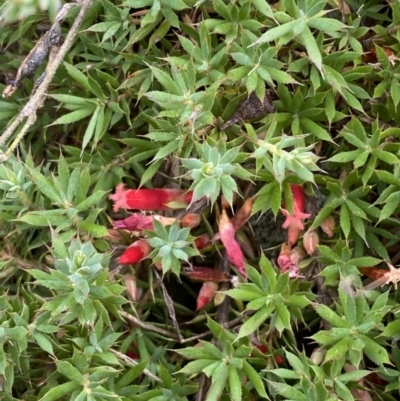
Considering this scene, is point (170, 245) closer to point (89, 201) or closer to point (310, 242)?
point (89, 201)

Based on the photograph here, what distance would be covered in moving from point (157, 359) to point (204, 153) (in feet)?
2.42

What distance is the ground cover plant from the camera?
1.56 meters

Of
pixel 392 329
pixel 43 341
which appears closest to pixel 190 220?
pixel 43 341

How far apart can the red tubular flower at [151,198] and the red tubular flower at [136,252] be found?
0.38ft

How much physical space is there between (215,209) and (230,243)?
0.15m

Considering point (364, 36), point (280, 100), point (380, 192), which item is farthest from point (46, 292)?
point (364, 36)

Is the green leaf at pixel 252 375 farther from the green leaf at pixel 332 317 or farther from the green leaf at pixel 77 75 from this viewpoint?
the green leaf at pixel 77 75

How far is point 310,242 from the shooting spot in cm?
175

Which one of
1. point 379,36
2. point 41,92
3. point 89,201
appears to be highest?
point 41,92

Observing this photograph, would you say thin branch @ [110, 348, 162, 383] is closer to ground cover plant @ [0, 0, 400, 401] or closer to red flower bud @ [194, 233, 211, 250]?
ground cover plant @ [0, 0, 400, 401]

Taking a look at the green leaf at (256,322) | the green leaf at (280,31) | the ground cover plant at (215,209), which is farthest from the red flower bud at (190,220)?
the green leaf at (280,31)

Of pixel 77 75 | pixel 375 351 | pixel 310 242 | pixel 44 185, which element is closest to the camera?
pixel 375 351

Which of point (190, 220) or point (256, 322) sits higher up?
point (190, 220)

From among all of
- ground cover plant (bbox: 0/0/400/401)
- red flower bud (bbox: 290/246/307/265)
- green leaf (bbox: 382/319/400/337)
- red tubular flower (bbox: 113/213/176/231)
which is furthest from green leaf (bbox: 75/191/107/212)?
green leaf (bbox: 382/319/400/337)
